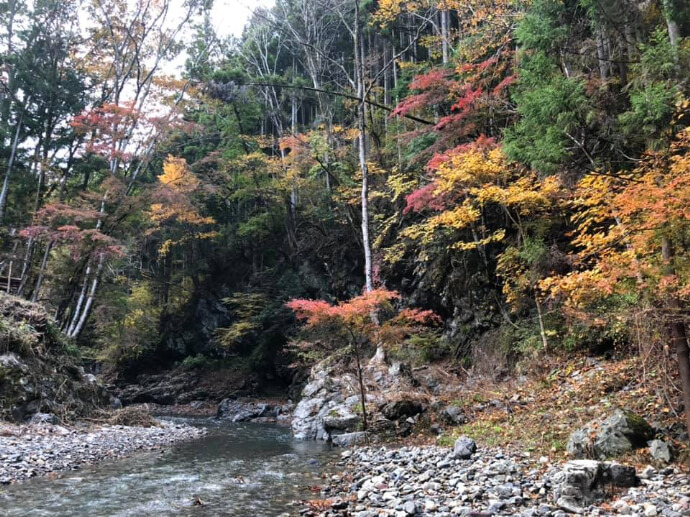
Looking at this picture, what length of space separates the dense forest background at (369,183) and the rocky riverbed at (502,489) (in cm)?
168

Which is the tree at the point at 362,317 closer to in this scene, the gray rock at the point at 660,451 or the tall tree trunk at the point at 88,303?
the gray rock at the point at 660,451

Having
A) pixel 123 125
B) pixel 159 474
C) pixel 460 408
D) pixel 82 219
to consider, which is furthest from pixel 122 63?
pixel 460 408

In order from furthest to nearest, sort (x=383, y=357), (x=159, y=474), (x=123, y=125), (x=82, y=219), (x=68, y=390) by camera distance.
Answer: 1. (x=123, y=125)
2. (x=82, y=219)
3. (x=383, y=357)
4. (x=68, y=390)
5. (x=159, y=474)

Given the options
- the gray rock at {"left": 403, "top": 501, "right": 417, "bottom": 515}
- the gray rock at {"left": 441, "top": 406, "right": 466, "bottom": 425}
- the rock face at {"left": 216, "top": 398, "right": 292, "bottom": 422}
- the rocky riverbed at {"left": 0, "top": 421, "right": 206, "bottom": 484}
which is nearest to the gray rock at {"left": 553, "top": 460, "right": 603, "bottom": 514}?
the gray rock at {"left": 403, "top": 501, "right": 417, "bottom": 515}

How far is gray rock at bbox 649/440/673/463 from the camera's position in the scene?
5.26 metres

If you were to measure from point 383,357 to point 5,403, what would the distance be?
10.3 m

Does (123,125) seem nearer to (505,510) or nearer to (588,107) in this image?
(588,107)

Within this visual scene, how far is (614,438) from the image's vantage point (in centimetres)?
579

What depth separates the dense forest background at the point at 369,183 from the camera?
23.3 ft

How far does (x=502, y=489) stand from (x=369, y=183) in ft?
60.6

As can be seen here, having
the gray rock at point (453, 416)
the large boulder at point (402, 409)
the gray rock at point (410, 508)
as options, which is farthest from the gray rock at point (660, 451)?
the large boulder at point (402, 409)

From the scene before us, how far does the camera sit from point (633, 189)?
5.31m

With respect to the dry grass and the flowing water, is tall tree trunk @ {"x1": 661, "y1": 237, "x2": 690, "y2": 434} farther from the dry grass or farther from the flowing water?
the dry grass

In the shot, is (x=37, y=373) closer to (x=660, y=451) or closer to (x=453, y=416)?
(x=453, y=416)
